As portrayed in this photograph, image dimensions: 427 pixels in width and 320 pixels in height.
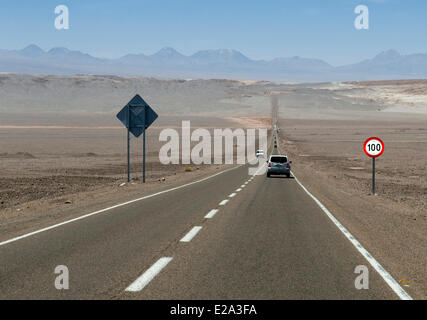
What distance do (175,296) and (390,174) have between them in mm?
30140

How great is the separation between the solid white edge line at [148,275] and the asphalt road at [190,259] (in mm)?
14

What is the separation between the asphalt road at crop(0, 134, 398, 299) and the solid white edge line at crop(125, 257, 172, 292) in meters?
0.01

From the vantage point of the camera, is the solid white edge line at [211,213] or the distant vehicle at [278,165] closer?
the solid white edge line at [211,213]

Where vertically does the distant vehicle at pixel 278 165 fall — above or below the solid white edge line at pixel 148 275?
below

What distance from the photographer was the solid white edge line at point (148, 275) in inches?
259

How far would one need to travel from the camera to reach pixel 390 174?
33.9 meters

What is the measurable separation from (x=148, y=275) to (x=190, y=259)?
1216 mm

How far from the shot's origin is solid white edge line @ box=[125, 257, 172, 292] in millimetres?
6587

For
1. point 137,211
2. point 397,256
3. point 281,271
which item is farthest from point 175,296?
point 137,211
